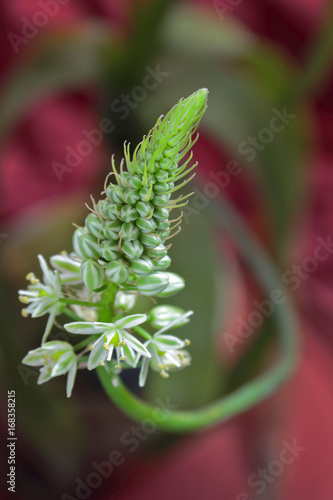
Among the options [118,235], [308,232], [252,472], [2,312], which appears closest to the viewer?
[118,235]

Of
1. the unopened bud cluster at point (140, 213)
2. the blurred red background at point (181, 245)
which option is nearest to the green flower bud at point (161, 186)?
the unopened bud cluster at point (140, 213)

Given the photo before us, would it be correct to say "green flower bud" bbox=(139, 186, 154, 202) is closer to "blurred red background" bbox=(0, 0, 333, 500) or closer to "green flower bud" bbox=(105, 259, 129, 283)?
"green flower bud" bbox=(105, 259, 129, 283)

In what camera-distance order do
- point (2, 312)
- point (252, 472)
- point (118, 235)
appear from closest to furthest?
1. point (118, 235)
2. point (2, 312)
3. point (252, 472)

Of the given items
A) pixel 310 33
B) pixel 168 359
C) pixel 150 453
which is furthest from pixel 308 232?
pixel 168 359

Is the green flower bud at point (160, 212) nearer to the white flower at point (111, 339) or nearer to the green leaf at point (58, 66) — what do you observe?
the white flower at point (111, 339)

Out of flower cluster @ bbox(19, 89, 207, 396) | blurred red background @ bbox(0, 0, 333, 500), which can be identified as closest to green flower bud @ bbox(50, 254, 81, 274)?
flower cluster @ bbox(19, 89, 207, 396)

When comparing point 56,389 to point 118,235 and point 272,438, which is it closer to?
point 272,438

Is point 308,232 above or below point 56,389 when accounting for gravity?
above

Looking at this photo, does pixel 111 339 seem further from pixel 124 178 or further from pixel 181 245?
pixel 181 245
